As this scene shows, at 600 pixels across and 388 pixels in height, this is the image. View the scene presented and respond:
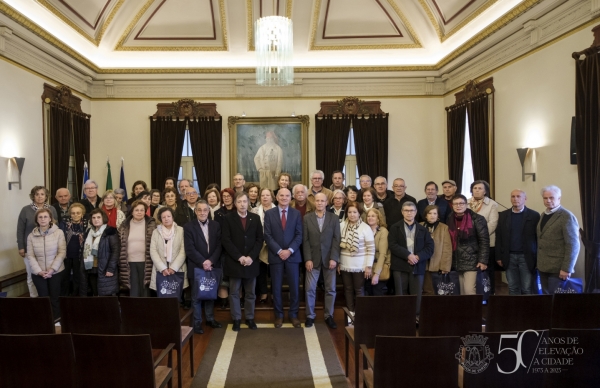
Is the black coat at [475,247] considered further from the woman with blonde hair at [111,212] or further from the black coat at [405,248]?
the woman with blonde hair at [111,212]

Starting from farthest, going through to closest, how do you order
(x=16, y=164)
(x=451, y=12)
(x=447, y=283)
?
(x=451, y=12)
(x=16, y=164)
(x=447, y=283)

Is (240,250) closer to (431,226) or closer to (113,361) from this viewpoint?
(431,226)

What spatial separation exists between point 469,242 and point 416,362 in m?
3.00

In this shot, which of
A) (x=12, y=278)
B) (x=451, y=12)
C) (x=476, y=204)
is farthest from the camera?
(x=451, y=12)

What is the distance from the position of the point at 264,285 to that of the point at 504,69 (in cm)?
526

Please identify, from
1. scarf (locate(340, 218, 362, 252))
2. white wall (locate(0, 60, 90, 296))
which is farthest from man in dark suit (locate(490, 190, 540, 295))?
white wall (locate(0, 60, 90, 296))

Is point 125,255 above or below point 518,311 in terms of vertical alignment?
above

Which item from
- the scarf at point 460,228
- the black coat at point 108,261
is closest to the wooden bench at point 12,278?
the black coat at point 108,261

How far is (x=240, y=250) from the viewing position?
5.29 meters

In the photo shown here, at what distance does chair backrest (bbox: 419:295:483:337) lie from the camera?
3.54 m

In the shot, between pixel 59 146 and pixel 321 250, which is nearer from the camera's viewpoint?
pixel 321 250

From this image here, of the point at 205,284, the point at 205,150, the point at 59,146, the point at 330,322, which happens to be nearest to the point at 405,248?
the point at 330,322

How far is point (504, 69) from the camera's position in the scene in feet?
24.6

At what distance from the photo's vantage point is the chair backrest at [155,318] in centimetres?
364
